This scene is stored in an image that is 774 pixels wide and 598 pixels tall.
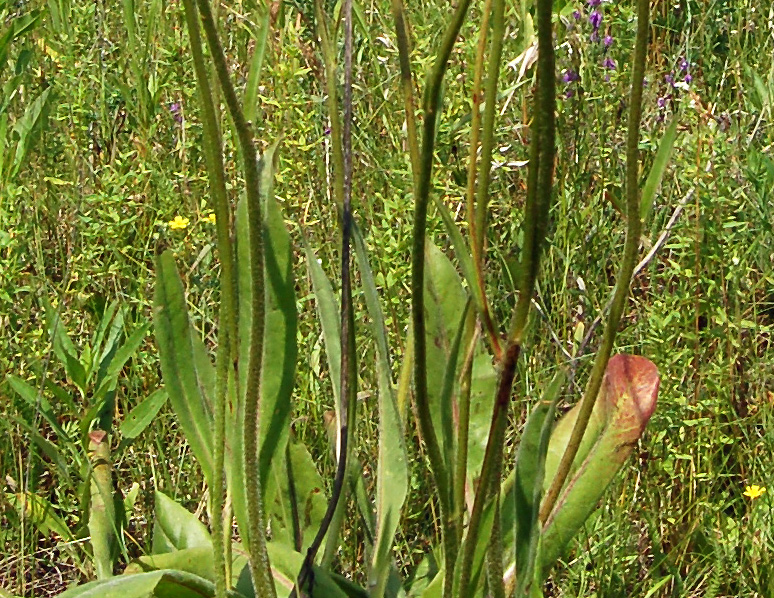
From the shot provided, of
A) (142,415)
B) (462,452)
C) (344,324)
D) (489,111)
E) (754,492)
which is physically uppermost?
(489,111)

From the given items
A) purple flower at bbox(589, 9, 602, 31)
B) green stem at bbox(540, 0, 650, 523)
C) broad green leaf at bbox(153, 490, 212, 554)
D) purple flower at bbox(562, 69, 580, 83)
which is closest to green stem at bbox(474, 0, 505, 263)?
green stem at bbox(540, 0, 650, 523)

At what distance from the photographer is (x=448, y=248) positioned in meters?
2.10

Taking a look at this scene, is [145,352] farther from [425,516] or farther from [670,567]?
[670,567]

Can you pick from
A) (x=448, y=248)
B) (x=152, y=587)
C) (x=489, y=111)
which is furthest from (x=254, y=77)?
(x=448, y=248)

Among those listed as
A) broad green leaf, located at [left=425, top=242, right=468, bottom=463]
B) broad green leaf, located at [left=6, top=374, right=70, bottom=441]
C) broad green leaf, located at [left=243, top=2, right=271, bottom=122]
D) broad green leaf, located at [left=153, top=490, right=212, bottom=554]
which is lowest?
broad green leaf, located at [left=153, top=490, right=212, bottom=554]

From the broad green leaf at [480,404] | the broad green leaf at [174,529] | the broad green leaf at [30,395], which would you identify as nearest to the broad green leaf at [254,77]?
the broad green leaf at [480,404]

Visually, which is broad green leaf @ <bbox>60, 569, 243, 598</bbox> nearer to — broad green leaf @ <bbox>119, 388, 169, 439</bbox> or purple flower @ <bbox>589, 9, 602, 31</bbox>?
broad green leaf @ <bbox>119, 388, 169, 439</bbox>

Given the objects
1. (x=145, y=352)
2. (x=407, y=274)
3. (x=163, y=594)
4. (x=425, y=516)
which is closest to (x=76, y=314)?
(x=145, y=352)

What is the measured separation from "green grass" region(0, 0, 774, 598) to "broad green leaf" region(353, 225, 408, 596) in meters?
0.26

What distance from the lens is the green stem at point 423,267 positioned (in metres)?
0.94

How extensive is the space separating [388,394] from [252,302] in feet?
0.82

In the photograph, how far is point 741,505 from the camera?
169 cm

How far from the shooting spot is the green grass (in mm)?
1650

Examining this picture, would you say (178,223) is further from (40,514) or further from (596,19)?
(596,19)
